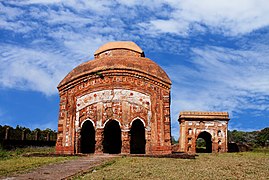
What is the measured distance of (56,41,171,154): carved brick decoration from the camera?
53.4ft

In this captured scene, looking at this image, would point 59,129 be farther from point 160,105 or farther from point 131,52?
point 131,52

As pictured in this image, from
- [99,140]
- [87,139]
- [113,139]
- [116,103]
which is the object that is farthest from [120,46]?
[99,140]

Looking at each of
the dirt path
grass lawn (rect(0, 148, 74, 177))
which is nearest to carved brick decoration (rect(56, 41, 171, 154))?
grass lawn (rect(0, 148, 74, 177))

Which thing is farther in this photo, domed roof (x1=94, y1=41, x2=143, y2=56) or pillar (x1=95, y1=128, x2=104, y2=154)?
domed roof (x1=94, y1=41, x2=143, y2=56)

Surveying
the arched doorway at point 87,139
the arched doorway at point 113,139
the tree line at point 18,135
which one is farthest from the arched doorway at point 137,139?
the tree line at point 18,135

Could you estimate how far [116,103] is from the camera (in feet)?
54.7

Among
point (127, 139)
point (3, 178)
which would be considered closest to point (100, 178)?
point (3, 178)

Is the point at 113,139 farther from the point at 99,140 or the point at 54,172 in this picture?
the point at 54,172

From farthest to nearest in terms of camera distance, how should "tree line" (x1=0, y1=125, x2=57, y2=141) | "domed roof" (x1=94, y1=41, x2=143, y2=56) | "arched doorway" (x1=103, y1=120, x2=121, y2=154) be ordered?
"tree line" (x1=0, y1=125, x2=57, y2=141), "domed roof" (x1=94, y1=41, x2=143, y2=56), "arched doorway" (x1=103, y1=120, x2=121, y2=154)

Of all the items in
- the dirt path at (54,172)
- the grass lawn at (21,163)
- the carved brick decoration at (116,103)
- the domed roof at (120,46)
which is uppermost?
the domed roof at (120,46)

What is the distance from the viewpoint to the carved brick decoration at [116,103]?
16266mm

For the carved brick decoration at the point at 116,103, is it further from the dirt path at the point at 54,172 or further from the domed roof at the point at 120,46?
the dirt path at the point at 54,172

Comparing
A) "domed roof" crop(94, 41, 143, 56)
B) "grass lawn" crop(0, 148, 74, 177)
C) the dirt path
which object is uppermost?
"domed roof" crop(94, 41, 143, 56)

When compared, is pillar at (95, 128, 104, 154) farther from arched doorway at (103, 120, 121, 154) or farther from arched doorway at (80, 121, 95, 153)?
arched doorway at (103, 120, 121, 154)
